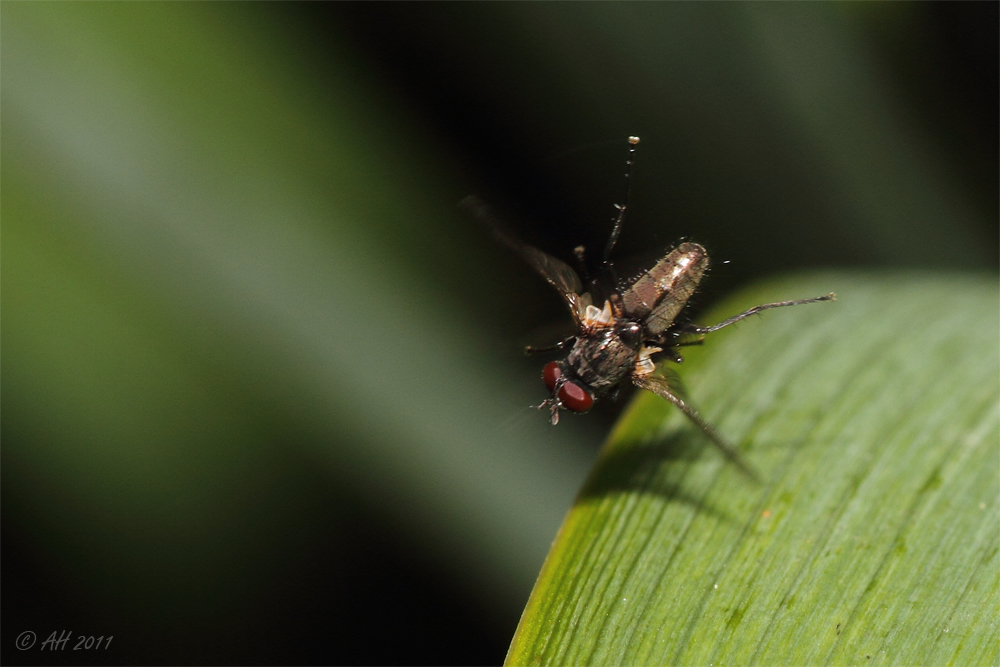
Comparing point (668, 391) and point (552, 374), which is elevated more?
point (552, 374)

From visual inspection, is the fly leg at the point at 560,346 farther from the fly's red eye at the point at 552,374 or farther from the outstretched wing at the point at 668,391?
the outstretched wing at the point at 668,391

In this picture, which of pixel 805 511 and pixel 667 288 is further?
pixel 667 288

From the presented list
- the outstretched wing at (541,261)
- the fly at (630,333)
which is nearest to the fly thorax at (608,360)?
the fly at (630,333)

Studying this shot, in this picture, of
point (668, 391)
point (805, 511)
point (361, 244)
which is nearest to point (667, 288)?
point (668, 391)

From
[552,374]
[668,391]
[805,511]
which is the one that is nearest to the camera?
[805,511]

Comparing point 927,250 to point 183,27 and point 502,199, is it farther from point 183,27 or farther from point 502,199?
point 183,27

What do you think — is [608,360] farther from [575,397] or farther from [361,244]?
[361,244]

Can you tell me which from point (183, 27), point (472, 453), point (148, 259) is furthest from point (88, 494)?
point (183, 27)
